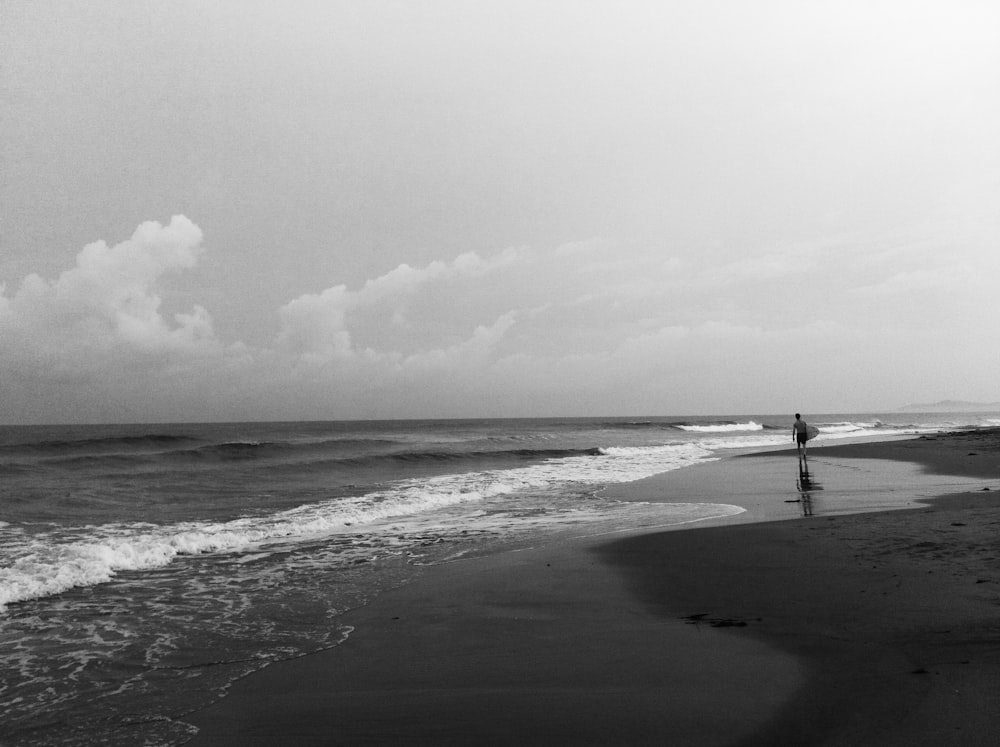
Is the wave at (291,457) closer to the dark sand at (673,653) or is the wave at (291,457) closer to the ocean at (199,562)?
the ocean at (199,562)

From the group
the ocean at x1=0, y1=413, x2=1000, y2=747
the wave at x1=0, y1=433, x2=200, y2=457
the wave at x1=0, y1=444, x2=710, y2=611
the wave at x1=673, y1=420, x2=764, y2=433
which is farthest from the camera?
the wave at x1=673, y1=420, x2=764, y2=433

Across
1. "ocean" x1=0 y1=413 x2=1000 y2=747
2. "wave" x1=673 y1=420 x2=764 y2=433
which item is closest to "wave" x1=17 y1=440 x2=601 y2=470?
"ocean" x1=0 y1=413 x2=1000 y2=747

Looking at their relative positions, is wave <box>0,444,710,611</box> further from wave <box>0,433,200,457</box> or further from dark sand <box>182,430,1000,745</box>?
wave <box>0,433,200,457</box>

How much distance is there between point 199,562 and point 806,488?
14217mm

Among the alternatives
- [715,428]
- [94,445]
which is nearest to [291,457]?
[94,445]

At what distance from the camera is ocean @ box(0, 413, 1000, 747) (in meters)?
5.05

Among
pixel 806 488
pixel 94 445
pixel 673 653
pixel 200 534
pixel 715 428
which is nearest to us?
pixel 673 653

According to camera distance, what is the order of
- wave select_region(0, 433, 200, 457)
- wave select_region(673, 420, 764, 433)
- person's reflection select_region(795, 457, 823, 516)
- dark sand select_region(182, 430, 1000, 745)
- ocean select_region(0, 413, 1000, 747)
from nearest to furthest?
dark sand select_region(182, 430, 1000, 745)
ocean select_region(0, 413, 1000, 747)
person's reflection select_region(795, 457, 823, 516)
wave select_region(0, 433, 200, 457)
wave select_region(673, 420, 764, 433)

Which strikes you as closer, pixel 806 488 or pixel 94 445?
pixel 806 488

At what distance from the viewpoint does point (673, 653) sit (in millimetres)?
5215

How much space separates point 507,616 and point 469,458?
93.9ft

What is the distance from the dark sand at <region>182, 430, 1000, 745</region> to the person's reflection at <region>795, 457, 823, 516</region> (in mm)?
3218

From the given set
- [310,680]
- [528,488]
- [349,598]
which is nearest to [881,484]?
[528,488]

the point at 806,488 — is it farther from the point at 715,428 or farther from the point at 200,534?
the point at 715,428
